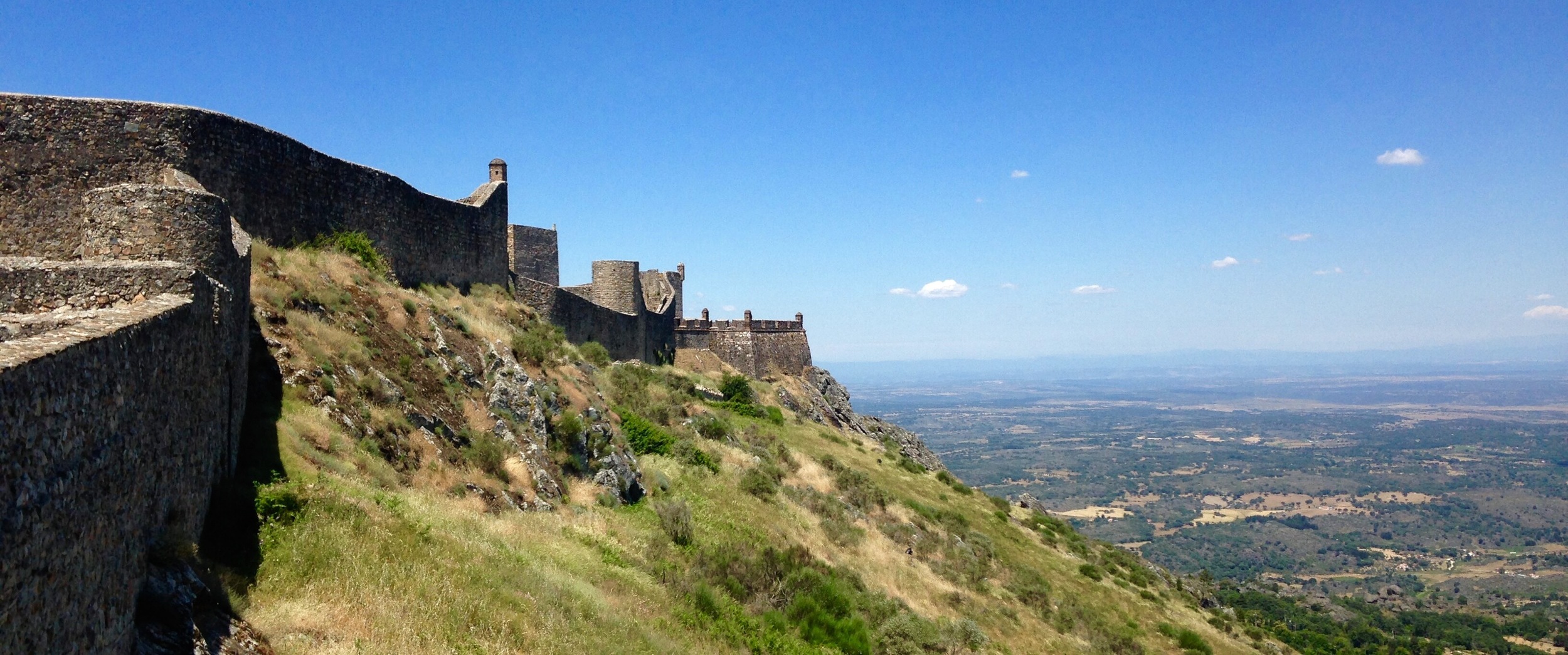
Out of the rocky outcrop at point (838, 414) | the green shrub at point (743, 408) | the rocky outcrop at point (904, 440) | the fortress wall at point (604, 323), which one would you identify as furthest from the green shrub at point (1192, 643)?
the fortress wall at point (604, 323)

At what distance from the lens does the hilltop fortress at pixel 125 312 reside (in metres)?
4.16

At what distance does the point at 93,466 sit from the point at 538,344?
48.7ft

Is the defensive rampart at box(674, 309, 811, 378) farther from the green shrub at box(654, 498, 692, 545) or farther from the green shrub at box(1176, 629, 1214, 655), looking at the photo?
the green shrub at box(654, 498, 692, 545)

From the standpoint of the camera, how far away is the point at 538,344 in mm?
19547

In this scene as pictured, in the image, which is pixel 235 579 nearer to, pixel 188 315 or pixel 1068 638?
pixel 188 315

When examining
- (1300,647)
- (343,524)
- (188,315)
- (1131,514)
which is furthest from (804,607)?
(1131,514)

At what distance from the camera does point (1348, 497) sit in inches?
7554

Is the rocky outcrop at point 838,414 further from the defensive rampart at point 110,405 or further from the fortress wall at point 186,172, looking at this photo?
the defensive rampart at point 110,405

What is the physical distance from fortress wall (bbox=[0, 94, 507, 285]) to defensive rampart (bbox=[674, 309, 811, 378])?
26409mm

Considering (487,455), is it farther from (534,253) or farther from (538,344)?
(534,253)

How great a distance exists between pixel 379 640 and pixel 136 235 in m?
5.47

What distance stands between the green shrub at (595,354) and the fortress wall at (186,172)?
7718 millimetres

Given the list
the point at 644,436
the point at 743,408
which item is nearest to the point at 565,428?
Answer: the point at 644,436

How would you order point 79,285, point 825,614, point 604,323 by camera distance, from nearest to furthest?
point 79,285 → point 825,614 → point 604,323
